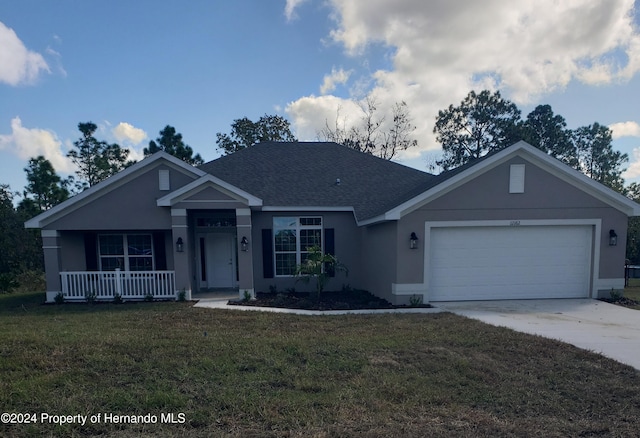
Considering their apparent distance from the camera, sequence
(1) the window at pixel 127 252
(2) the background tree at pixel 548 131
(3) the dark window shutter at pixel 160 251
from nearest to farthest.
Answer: (3) the dark window shutter at pixel 160 251 < (1) the window at pixel 127 252 < (2) the background tree at pixel 548 131

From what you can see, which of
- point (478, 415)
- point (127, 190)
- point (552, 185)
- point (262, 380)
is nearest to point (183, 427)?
point (262, 380)

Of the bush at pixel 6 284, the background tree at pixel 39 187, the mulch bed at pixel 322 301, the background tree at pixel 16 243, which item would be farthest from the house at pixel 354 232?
the background tree at pixel 39 187

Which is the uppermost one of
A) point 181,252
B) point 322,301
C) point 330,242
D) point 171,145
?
point 171,145

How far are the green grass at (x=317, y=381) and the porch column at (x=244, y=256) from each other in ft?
11.4

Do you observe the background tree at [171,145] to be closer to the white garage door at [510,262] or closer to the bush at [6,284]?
the bush at [6,284]

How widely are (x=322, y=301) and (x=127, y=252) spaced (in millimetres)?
6787

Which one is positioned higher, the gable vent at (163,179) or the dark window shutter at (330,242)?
the gable vent at (163,179)

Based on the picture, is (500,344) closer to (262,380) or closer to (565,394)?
(565,394)

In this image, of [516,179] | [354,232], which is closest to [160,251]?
[354,232]

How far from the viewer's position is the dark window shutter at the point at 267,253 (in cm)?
1171

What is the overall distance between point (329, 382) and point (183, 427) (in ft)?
5.52

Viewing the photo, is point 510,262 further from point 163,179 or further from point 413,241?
point 163,179

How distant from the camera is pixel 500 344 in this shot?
5.64 metres

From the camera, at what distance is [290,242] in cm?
1191
